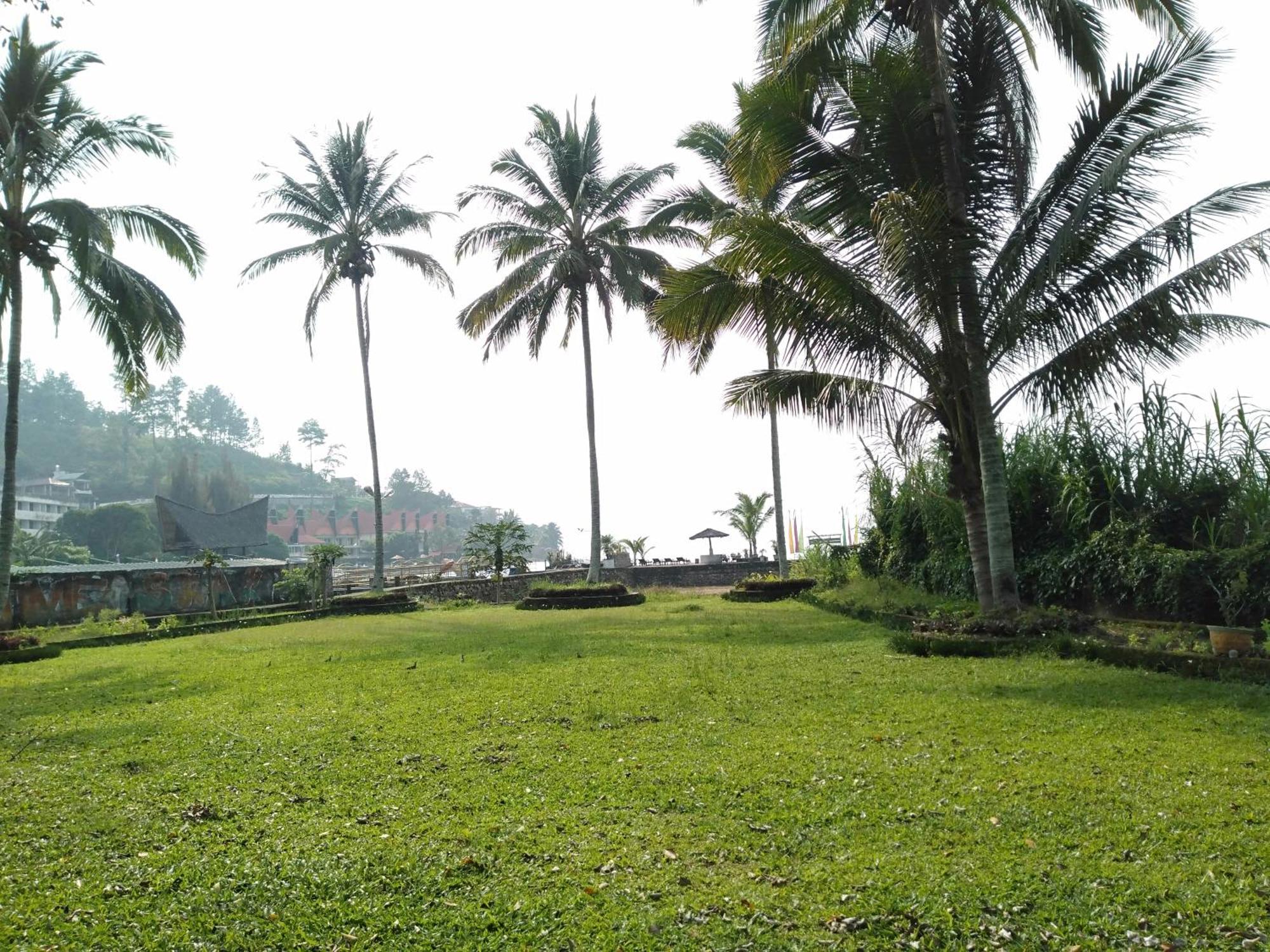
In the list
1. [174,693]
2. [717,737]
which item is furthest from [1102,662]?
[174,693]

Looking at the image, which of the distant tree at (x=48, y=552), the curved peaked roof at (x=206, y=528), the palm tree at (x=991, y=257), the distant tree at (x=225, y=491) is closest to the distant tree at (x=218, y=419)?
the distant tree at (x=225, y=491)

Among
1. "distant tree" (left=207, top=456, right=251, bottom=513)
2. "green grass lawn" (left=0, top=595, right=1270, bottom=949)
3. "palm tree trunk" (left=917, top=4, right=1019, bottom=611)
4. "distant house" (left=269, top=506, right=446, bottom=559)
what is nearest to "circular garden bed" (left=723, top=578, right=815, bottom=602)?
"palm tree trunk" (left=917, top=4, right=1019, bottom=611)

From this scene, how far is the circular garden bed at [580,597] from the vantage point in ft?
62.3

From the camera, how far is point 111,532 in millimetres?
58000

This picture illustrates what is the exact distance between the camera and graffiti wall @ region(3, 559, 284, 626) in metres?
16.1

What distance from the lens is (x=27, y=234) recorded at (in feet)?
41.0

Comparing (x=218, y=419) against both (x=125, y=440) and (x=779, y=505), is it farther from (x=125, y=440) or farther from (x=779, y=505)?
(x=779, y=505)

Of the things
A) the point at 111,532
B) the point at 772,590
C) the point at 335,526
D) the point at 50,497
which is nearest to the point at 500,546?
the point at 772,590

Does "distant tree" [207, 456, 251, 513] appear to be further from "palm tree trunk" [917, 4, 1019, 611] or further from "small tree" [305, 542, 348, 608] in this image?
"palm tree trunk" [917, 4, 1019, 611]

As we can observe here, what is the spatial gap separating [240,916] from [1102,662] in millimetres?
7056

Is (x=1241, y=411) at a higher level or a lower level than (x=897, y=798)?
higher

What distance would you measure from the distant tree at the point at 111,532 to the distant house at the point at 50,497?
69.7ft

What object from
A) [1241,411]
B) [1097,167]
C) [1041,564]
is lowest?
[1041,564]

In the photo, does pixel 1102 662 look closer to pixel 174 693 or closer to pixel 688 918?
pixel 688 918
